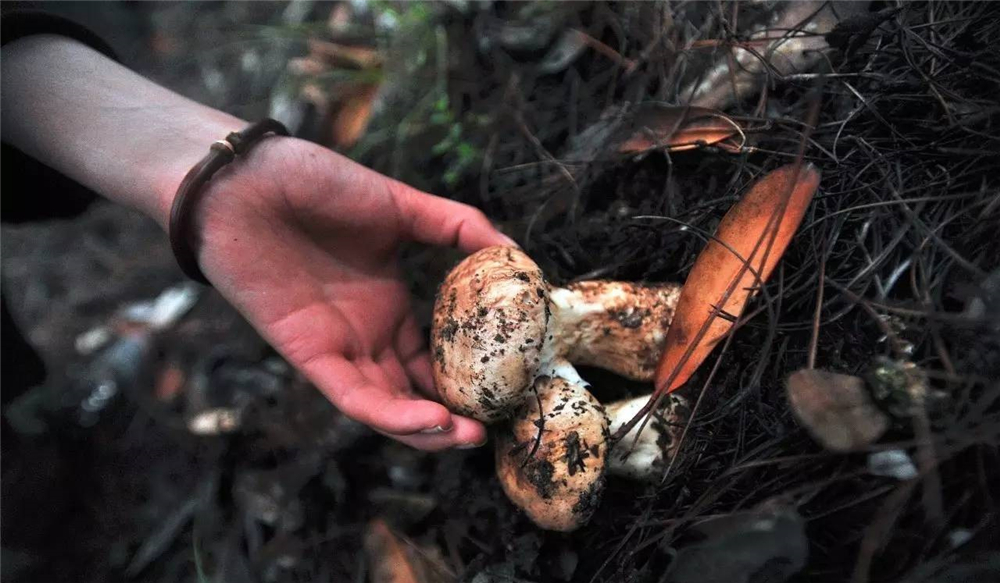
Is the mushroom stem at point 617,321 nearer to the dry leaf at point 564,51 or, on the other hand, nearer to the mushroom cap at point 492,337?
the mushroom cap at point 492,337

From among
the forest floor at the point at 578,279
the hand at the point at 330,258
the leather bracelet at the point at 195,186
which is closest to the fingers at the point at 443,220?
the hand at the point at 330,258

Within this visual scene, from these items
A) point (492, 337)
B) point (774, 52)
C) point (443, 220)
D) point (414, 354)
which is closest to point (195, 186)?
point (443, 220)

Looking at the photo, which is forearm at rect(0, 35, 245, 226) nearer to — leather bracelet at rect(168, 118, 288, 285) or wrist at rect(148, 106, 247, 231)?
wrist at rect(148, 106, 247, 231)

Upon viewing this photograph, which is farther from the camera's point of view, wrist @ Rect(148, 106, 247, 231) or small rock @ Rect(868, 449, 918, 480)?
wrist @ Rect(148, 106, 247, 231)

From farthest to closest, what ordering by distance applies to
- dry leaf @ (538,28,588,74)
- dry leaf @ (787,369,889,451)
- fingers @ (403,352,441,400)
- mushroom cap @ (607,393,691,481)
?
dry leaf @ (538,28,588,74) → fingers @ (403,352,441,400) → mushroom cap @ (607,393,691,481) → dry leaf @ (787,369,889,451)

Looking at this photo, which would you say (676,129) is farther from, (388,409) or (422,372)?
(388,409)

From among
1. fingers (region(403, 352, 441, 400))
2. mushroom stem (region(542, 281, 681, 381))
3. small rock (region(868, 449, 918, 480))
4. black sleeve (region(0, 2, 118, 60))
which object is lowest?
fingers (region(403, 352, 441, 400))

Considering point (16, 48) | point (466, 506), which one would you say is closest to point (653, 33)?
point (466, 506)

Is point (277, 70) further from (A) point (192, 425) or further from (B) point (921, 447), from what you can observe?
(B) point (921, 447)

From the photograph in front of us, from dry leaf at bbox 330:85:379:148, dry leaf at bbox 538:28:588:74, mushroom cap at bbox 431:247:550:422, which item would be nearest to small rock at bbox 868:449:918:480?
mushroom cap at bbox 431:247:550:422
